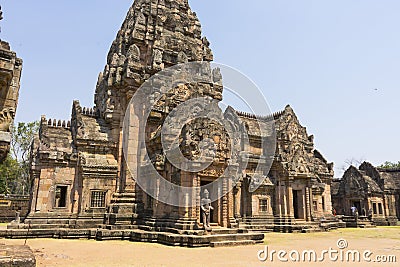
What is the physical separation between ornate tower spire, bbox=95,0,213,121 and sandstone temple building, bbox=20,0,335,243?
0.22 ft

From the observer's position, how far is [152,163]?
1736cm

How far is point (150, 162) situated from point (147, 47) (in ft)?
27.7

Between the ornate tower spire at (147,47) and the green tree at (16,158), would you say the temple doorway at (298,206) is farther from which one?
the green tree at (16,158)

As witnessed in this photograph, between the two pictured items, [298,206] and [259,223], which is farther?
[298,206]

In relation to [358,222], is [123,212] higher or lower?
higher

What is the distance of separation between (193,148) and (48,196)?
8909 millimetres

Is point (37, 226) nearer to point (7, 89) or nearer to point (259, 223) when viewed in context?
point (7, 89)

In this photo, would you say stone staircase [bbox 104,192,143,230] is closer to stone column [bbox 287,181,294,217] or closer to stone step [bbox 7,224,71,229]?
stone step [bbox 7,224,71,229]

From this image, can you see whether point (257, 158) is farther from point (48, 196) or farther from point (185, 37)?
point (48, 196)

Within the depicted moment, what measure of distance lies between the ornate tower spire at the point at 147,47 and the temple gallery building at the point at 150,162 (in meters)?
0.07

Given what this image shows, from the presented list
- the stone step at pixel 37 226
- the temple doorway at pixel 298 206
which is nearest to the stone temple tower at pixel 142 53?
the stone step at pixel 37 226

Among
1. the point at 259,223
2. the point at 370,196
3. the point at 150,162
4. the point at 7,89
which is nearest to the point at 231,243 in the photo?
the point at 150,162

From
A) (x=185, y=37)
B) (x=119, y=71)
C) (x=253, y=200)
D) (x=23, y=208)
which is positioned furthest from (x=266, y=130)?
(x=23, y=208)

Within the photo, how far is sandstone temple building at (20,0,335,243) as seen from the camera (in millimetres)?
16266
